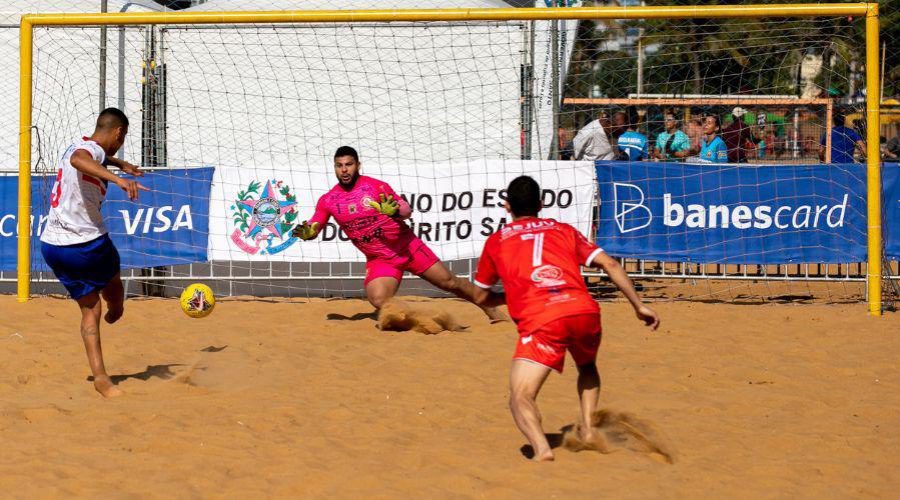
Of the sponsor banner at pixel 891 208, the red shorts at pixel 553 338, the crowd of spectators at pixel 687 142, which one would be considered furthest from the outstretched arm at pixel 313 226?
the sponsor banner at pixel 891 208

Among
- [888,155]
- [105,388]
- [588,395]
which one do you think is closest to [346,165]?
[105,388]

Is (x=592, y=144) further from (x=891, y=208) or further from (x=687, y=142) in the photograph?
(x=891, y=208)

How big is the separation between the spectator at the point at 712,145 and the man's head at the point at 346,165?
428cm

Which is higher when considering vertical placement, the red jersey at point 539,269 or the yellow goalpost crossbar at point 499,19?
the yellow goalpost crossbar at point 499,19

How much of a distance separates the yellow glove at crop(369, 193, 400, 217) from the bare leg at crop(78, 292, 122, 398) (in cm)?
289

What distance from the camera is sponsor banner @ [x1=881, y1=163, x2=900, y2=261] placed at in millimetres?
10891

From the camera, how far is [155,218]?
36.9ft

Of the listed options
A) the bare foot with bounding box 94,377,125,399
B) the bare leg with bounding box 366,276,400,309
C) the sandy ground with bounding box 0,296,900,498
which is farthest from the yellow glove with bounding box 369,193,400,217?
the bare foot with bounding box 94,377,125,399

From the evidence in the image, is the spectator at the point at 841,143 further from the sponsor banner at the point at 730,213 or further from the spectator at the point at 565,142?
the spectator at the point at 565,142

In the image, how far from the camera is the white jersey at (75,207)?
22.1 ft

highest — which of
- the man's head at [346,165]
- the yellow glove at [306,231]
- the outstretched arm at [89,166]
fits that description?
the man's head at [346,165]

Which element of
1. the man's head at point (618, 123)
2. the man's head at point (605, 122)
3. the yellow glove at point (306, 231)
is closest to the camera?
the yellow glove at point (306, 231)

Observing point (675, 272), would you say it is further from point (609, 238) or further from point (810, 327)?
point (810, 327)

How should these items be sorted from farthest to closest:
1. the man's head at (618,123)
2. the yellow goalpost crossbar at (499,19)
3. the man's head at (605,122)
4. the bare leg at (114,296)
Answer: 1. the man's head at (605,122)
2. the man's head at (618,123)
3. the yellow goalpost crossbar at (499,19)
4. the bare leg at (114,296)
